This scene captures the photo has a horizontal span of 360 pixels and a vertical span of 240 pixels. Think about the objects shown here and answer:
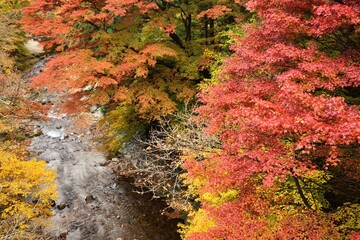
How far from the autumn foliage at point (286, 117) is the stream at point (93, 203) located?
19.3 feet

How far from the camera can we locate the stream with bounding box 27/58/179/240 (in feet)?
37.9

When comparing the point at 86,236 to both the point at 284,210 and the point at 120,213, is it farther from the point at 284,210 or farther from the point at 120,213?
the point at 284,210

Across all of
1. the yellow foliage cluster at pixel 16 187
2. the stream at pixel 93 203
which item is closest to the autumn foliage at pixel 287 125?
the yellow foliage cluster at pixel 16 187

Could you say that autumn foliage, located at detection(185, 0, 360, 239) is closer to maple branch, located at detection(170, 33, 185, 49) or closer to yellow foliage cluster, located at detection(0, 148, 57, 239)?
yellow foliage cluster, located at detection(0, 148, 57, 239)

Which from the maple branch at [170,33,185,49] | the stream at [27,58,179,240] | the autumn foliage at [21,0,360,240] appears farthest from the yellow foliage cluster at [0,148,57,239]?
the maple branch at [170,33,185,49]

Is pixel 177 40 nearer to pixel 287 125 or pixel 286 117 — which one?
pixel 286 117

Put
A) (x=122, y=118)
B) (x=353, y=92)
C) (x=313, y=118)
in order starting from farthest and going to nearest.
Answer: (x=122, y=118) → (x=353, y=92) → (x=313, y=118)

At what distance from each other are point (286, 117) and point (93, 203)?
11.0 m

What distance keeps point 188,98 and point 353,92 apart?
21.3 ft

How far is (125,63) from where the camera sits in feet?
37.0

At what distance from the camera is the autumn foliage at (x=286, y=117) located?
14.7ft

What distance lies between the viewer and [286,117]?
4473mm

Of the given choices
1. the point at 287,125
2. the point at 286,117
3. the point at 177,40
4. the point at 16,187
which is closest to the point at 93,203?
the point at 16,187

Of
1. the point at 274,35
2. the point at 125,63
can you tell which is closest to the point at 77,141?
the point at 125,63
